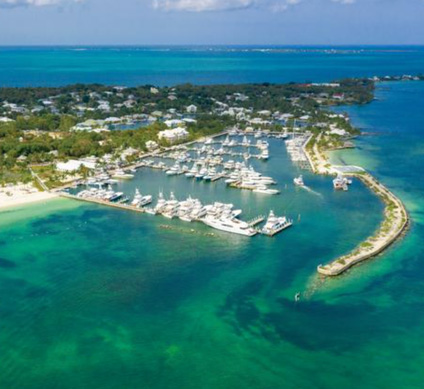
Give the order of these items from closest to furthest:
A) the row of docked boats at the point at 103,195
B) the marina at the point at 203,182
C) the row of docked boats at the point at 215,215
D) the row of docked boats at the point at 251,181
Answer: the row of docked boats at the point at 215,215, the marina at the point at 203,182, the row of docked boats at the point at 103,195, the row of docked boats at the point at 251,181

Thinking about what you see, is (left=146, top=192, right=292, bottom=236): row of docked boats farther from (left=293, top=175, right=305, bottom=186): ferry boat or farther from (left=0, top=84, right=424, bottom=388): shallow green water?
(left=293, top=175, right=305, bottom=186): ferry boat

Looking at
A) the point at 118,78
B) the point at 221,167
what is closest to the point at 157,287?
the point at 221,167

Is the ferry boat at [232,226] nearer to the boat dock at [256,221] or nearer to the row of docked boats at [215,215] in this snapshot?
the row of docked boats at [215,215]

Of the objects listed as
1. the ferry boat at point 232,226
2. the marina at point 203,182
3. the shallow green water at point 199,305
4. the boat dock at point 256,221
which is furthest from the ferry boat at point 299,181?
the ferry boat at point 232,226

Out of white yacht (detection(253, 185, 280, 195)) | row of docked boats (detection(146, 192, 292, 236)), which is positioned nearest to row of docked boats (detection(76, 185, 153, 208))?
row of docked boats (detection(146, 192, 292, 236))

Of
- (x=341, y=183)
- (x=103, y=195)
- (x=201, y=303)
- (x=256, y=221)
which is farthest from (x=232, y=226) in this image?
(x=341, y=183)

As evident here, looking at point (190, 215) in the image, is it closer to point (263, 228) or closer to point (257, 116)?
point (263, 228)
